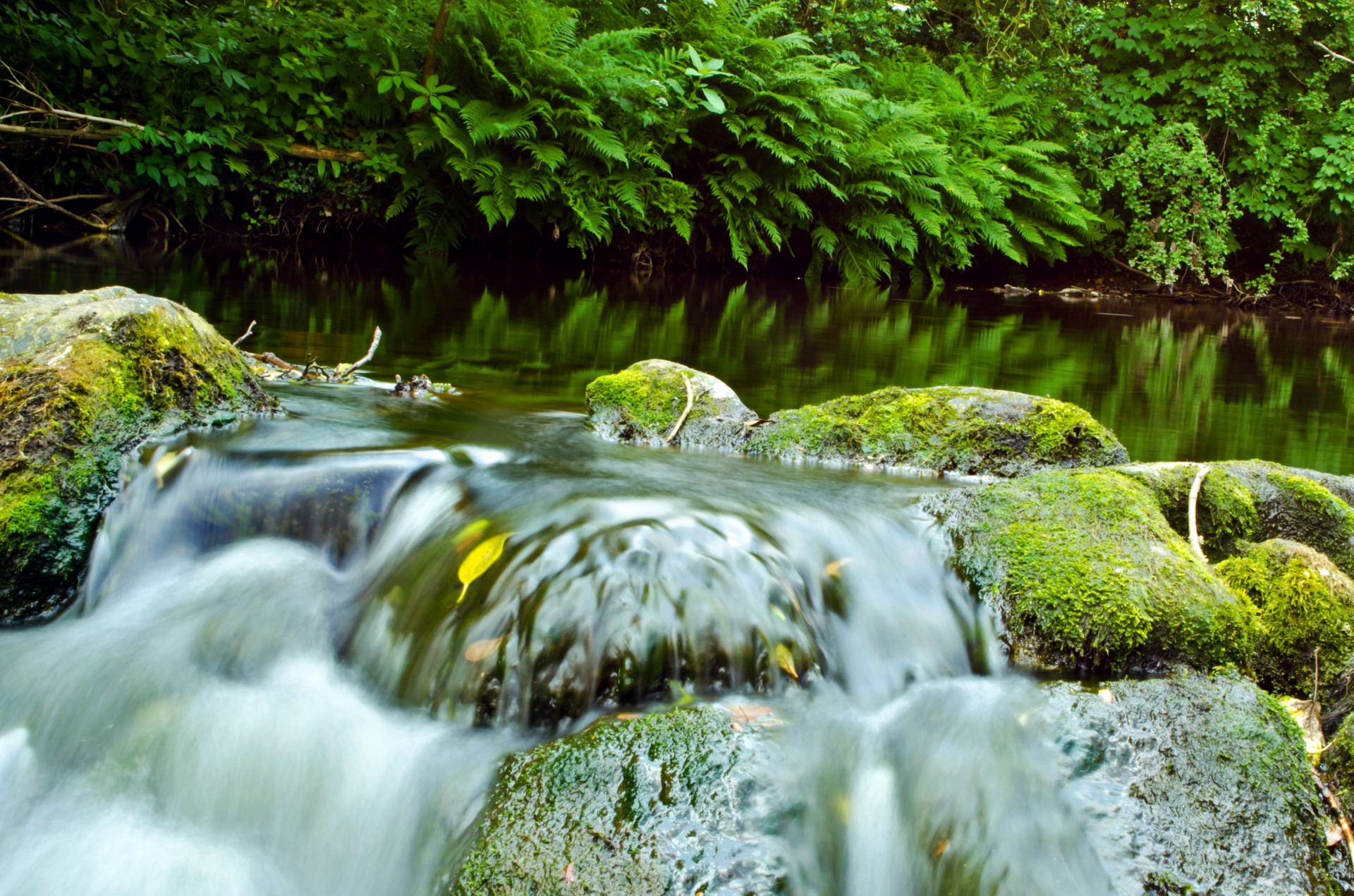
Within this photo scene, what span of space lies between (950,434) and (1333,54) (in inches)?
560

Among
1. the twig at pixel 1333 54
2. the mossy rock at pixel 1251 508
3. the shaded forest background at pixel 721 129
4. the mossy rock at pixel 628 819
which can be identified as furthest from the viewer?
the twig at pixel 1333 54

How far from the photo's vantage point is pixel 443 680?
6.90 ft

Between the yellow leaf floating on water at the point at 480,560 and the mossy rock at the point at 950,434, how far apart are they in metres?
1.61

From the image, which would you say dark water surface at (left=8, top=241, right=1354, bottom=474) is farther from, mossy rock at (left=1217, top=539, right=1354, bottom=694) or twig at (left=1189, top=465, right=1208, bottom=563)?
mossy rock at (left=1217, top=539, right=1354, bottom=694)

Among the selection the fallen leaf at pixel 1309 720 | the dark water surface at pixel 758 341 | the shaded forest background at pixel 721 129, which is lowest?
the fallen leaf at pixel 1309 720

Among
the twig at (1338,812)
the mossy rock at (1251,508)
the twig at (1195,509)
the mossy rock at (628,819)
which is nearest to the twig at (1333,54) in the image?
the mossy rock at (1251,508)

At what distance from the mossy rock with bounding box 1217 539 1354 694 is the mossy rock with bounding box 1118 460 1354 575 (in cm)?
41

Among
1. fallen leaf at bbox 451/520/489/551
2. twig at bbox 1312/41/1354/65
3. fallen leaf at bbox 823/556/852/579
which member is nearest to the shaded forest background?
twig at bbox 1312/41/1354/65

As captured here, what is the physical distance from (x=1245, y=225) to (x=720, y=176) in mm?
9582

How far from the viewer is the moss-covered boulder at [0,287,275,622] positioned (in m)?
2.41

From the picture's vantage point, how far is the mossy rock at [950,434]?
138 inches

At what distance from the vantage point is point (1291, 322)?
12086 millimetres

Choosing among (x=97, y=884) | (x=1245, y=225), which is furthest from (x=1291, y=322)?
(x=97, y=884)

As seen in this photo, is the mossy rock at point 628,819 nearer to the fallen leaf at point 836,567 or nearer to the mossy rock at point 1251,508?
the fallen leaf at point 836,567
